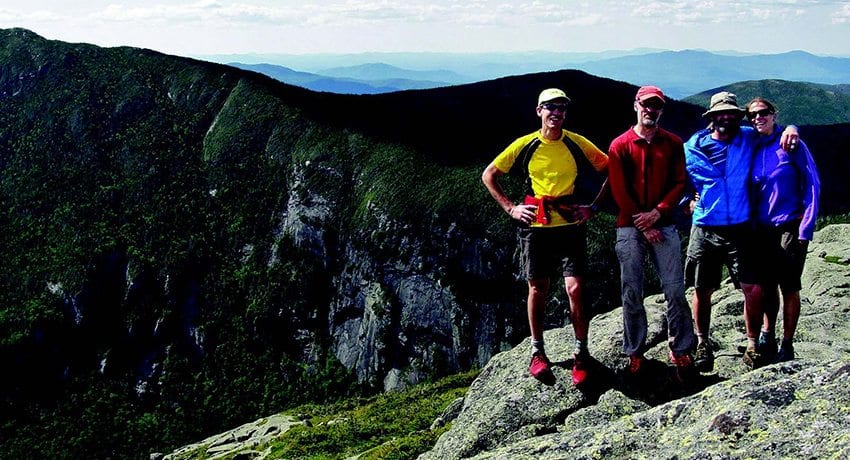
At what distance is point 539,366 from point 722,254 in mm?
4815

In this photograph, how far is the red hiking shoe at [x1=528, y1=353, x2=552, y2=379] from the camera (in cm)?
1380

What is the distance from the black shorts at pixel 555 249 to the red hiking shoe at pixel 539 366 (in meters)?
2.15

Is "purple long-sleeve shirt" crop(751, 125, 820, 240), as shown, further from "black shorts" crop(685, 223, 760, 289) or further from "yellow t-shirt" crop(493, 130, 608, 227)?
"yellow t-shirt" crop(493, 130, 608, 227)

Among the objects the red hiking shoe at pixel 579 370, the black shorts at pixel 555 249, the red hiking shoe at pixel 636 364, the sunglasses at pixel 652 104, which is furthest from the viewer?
the red hiking shoe at pixel 579 370

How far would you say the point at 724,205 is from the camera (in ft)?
41.6

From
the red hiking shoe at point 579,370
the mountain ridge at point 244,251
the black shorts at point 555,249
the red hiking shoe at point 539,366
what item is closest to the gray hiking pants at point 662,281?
the black shorts at point 555,249

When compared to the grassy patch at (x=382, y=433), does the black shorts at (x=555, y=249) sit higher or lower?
higher

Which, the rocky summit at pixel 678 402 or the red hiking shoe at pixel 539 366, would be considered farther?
the red hiking shoe at pixel 539 366

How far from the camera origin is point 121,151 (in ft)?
385

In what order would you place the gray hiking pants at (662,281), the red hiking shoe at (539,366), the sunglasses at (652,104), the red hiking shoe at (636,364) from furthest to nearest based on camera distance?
1. the red hiking shoe at (539,366)
2. the red hiking shoe at (636,364)
3. the gray hiking pants at (662,281)
4. the sunglasses at (652,104)

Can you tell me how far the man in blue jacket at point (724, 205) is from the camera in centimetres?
1261

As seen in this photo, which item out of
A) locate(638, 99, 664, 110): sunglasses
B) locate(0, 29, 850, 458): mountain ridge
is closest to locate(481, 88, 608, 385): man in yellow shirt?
locate(638, 99, 664, 110): sunglasses

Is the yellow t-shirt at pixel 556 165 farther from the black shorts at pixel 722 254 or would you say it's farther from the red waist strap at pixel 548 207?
the black shorts at pixel 722 254

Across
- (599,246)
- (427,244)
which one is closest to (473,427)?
(599,246)
